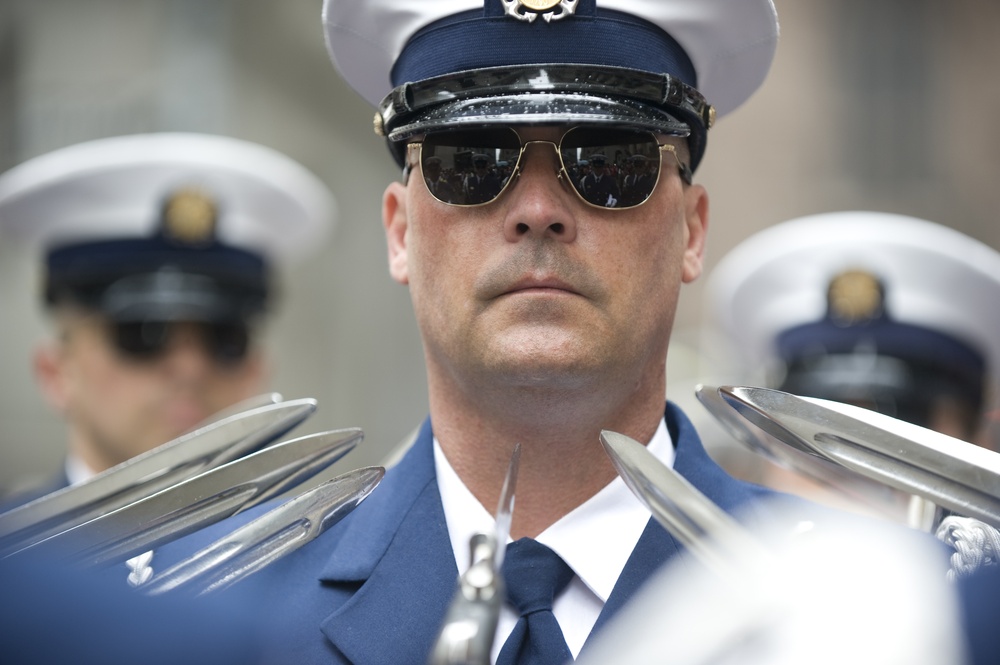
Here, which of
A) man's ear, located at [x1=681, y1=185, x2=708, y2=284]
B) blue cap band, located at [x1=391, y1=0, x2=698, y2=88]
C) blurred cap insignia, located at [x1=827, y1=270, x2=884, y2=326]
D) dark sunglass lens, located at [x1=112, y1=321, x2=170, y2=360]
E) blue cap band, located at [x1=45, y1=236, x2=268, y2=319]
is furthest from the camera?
blue cap band, located at [x1=45, y1=236, x2=268, y2=319]

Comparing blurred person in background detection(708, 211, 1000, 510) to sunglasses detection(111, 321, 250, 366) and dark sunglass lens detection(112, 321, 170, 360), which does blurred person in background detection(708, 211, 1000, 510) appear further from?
dark sunglass lens detection(112, 321, 170, 360)

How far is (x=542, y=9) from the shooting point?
2.67 meters

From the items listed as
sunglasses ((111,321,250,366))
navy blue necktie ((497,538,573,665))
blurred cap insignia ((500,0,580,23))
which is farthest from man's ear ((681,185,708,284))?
sunglasses ((111,321,250,366))

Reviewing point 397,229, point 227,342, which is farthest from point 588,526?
point 227,342

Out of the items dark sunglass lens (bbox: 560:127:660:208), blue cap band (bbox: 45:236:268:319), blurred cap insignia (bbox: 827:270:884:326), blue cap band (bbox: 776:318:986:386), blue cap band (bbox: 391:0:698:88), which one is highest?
blue cap band (bbox: 391:0:698:88)

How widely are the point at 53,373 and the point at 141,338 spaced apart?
1.74 ft

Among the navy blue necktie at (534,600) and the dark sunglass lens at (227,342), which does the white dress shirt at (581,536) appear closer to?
the navy blue necktie at (534,600)

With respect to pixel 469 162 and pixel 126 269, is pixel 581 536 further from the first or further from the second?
pixel 126 269

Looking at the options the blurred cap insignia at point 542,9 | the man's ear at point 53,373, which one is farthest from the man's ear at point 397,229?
the man's ear at point 53,373

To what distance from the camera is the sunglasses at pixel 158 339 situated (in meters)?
5.24

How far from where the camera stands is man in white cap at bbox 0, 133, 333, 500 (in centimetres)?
518

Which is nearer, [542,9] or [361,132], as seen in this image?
[542,9]

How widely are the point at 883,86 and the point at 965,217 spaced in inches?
59.3

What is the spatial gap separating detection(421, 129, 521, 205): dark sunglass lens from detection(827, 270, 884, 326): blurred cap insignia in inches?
101
